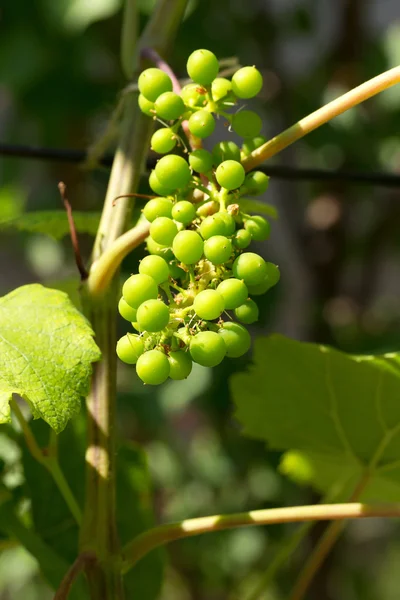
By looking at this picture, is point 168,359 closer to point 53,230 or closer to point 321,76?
point 53,230

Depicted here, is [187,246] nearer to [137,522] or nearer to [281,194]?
[137,522]

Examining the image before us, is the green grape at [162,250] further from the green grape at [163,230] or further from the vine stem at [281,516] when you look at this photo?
the vine stem at [281,516]

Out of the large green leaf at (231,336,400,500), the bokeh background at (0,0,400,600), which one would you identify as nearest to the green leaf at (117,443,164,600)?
the large green leaf at (231,336,400,500)

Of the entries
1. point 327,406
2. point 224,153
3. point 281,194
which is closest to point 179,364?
point 224,153

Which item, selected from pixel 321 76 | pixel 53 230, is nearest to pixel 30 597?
pixel 321 76

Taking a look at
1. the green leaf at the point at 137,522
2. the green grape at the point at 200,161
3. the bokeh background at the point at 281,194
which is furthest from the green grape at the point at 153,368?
the bokeh background at the point at 281,194
